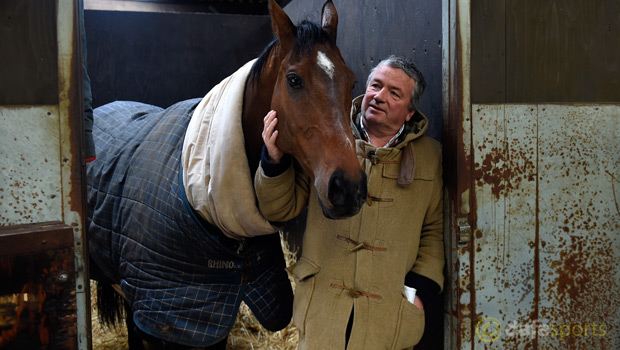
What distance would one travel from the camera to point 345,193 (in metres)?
1.46

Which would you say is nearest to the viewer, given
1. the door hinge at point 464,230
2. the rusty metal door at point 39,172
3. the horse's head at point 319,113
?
the rusty metal door at point 39,172

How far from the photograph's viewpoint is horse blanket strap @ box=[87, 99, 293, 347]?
6.14 feet

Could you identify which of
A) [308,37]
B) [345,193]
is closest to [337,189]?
[345,193]

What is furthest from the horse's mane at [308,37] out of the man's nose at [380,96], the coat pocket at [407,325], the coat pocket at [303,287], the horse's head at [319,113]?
the coat pocket at [407,325]

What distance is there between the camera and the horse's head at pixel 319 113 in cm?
147

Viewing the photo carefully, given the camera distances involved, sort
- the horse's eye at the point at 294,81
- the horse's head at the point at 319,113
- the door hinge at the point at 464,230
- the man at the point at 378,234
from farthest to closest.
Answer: the door hinge at the point at 464,230 < the man at the point at 378,234 < the horse's eye at the point at 294,81 < the horse's head at the point at 319,113

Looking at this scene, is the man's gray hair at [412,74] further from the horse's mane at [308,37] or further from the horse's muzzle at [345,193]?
the horse's muzzle at [345,193]

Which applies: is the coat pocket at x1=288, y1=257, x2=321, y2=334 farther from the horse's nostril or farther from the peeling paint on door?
the peeling paint on door

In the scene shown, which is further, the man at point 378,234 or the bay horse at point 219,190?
the man at point 378,234

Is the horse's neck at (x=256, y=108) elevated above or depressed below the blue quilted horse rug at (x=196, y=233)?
above

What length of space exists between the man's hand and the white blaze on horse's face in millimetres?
213

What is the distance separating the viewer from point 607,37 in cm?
196

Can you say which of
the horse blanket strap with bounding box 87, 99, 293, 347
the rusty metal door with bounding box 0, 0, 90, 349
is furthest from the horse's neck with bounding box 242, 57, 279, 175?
the rusty metal door with bounding box 0, 0, 90, 349

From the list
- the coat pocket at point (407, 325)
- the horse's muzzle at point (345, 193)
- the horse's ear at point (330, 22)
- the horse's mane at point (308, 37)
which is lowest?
the coat pocket at point (407, 325)
